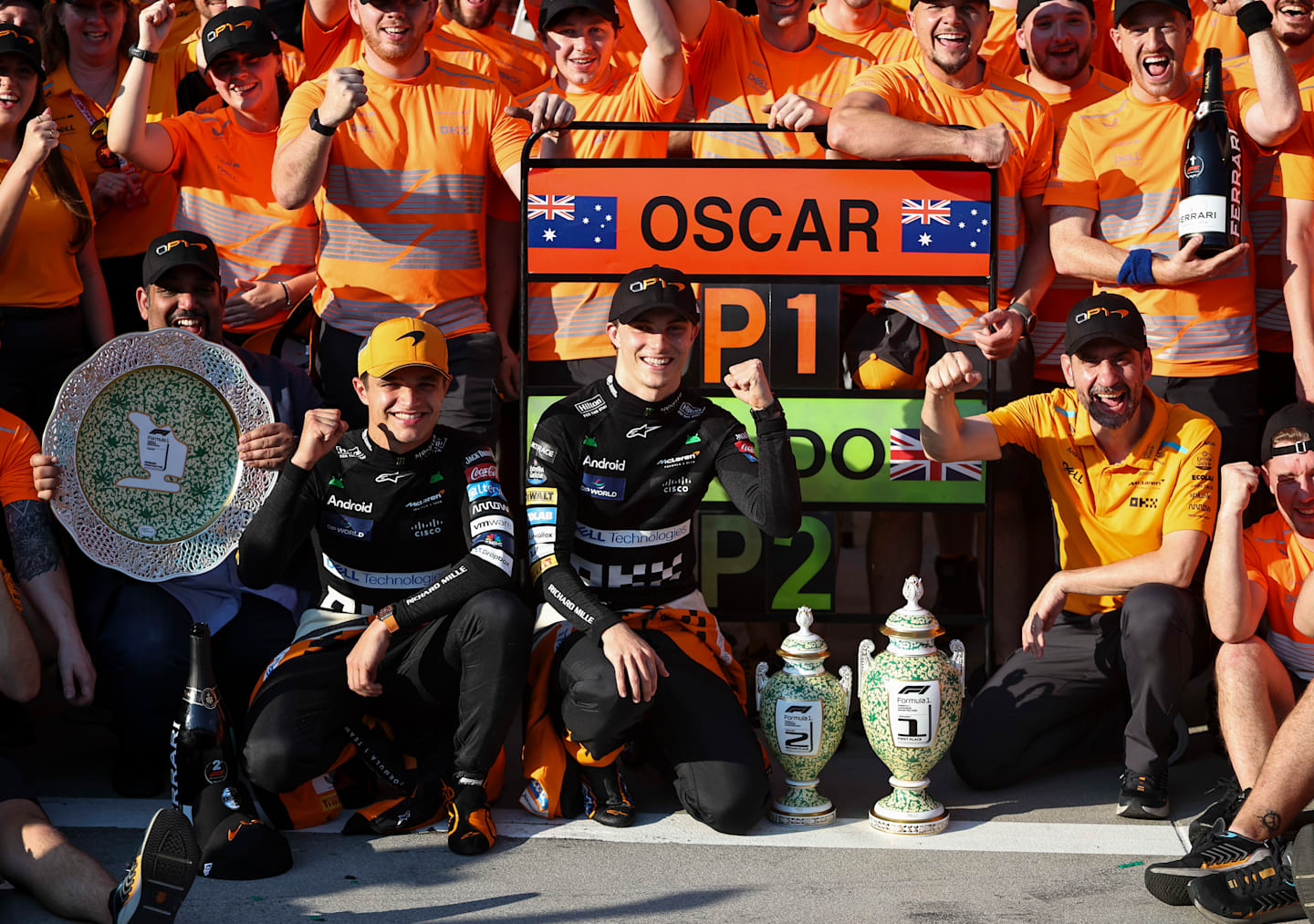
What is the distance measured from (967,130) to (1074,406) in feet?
3.39

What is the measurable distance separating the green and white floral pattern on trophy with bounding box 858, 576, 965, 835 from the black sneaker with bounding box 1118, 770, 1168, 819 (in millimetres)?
551

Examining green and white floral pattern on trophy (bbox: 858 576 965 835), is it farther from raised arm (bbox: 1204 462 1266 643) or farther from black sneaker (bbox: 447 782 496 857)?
black sneaker (bbox: 447 782 496 857)

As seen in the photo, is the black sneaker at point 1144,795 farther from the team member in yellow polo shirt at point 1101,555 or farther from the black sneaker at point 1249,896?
Result: the black sneaker at point 1249,896

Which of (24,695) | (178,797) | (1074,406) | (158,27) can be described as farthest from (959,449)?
(158,27)

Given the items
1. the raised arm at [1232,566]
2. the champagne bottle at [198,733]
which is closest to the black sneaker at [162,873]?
the champagne bottle at [198,733]

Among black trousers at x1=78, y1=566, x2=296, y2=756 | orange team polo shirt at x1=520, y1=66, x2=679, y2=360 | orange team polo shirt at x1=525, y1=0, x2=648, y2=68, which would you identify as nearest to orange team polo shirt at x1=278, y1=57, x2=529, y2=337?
orange team polo shirt at x1=520, y1=66, x2=679, y2=360

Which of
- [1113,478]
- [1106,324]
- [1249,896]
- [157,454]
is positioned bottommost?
[1249,896]

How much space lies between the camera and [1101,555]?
16.0 feet

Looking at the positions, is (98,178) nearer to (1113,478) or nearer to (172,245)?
(172,245)

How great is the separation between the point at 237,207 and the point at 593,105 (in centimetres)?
140

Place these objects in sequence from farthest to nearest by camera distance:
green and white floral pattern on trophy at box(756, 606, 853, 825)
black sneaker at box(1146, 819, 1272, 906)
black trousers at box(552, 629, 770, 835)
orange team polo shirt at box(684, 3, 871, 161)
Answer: orange team polo shirt at box(684, 3, 871, 161) < green and white floral pattern on trophy at box(756, 606, 853, 825) < black trousers at box(552, 629, 770, 835) < black sneaker at box(1146, 819, 1272, 906)

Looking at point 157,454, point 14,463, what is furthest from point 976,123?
point 14,463

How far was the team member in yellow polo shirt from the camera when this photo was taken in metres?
4.59

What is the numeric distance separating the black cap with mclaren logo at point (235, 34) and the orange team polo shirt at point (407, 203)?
12.3 inches
